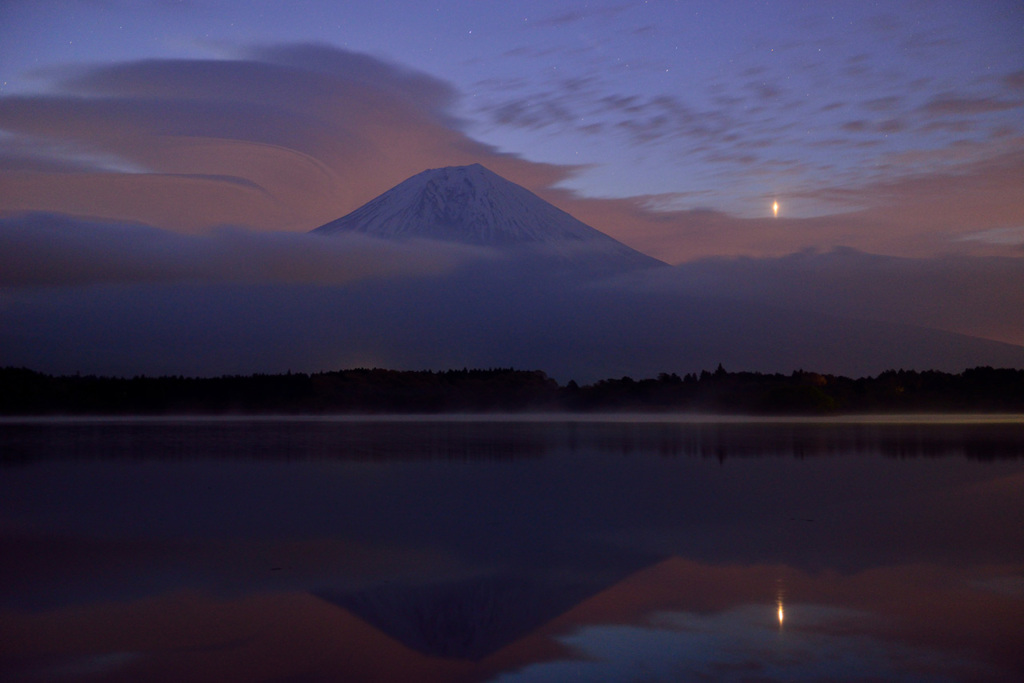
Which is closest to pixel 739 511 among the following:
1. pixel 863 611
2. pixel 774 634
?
pixel 863 611

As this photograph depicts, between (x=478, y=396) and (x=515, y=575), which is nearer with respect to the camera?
(x=515, y=575)

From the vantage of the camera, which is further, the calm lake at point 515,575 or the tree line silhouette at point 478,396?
the tree line silhouette at point 478,396

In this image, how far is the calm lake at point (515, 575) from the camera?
6.25 meters

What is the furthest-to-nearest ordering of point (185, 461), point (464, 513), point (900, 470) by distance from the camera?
point (185, 461) < point (900, 470) < point (464, 513)

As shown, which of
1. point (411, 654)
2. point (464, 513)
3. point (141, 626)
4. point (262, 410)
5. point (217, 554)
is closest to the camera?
point (411, 654)

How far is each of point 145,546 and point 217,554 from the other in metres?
1.15

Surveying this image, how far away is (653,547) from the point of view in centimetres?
1012

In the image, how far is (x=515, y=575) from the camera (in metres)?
8.68

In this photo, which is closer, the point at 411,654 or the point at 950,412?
the point at 411,654

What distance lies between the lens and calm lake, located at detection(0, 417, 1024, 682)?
246 inches

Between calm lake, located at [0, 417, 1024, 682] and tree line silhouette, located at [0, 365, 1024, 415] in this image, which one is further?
tree line silhouette, located at [0, 365, 1024, 415]

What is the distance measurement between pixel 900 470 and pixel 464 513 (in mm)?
10312

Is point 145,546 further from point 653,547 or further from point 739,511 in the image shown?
point 739,511

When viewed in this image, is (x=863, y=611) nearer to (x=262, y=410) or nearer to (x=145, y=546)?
(x=145, y=546)
